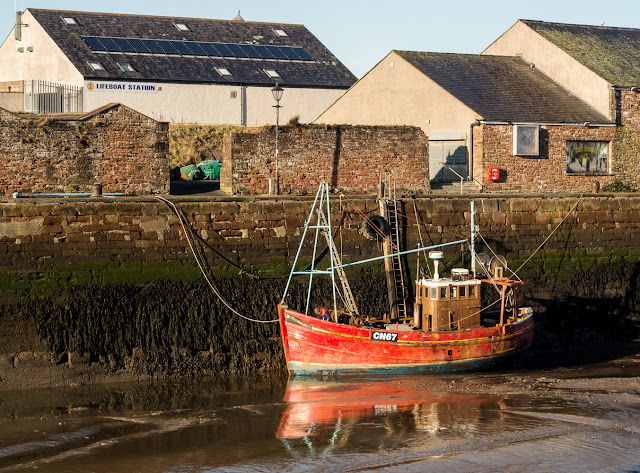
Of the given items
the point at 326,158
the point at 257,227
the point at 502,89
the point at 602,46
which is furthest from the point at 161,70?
the point at 257,227

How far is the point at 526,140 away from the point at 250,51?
Result: 1544 centimetres

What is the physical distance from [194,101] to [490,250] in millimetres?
18370

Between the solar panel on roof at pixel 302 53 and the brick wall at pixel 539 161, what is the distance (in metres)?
14.5

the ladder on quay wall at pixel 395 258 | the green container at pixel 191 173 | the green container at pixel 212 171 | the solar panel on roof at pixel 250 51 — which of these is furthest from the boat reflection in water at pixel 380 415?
the solar panel on roof at pixel 250 51

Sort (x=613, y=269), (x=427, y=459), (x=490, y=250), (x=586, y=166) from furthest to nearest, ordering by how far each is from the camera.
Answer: (x=586, y=166) < (x=613, y=269) < (x=490, y=250) < (x=427, y=459)

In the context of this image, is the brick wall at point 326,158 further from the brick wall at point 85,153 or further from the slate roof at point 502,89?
the slate roof at point 502,89

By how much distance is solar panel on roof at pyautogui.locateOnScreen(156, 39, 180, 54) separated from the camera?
3688 cm

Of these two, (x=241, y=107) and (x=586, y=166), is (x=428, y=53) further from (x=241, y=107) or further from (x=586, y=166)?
(x=241, y=107)

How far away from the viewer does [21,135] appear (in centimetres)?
2153

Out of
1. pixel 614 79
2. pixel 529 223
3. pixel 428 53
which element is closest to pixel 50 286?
pixel 529 223

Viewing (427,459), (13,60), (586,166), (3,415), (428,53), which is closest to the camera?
(427,459)

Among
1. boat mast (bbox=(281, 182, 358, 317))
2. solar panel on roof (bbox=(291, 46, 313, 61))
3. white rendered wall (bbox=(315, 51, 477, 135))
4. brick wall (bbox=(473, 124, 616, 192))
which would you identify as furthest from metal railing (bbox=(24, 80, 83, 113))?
boat mast (bbox=(281, 182, 358, 317))

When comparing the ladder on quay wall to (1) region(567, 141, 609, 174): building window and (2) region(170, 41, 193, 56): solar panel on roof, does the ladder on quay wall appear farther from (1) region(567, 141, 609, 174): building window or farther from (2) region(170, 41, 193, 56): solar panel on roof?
(2) region(170, 41, 193, 56): solar panel on roof

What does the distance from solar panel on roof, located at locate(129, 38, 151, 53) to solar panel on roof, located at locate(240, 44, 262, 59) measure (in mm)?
4324
